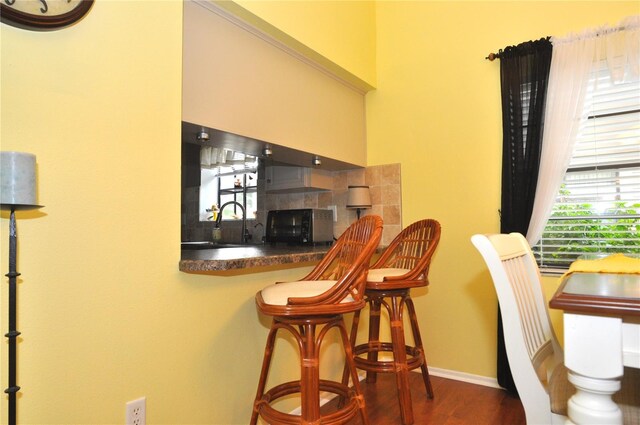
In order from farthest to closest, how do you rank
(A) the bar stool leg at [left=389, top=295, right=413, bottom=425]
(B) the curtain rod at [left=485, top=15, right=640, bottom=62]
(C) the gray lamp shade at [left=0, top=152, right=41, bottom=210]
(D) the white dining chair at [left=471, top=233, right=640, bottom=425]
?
(B) the curtain rod at [left=485, top=15, right=640, bottom=62], (A) the bar stool leg at [left=389, top=295, right=413, bottom=425], (D) the white dining chair at [left=471, top=233, right=640, bottom=425], (C) the gray lamp shade at [left=0, top=152, right=41, bottom=210]

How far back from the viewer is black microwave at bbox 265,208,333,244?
108 inches

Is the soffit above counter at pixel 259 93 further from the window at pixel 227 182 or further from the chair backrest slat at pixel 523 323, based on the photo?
the chair backrest slat at pixel 523 323

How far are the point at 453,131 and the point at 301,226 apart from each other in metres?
1.28

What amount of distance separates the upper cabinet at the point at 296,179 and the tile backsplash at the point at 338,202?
0.33 ft

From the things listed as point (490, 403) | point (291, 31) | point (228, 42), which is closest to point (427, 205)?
point (490, 403)

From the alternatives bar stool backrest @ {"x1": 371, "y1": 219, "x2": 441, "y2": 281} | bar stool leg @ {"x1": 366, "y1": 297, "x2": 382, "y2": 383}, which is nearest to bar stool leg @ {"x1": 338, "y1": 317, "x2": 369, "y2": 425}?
bar stool leg @ {"x1": 366, "y1": 297, "x2": 382, "y2": 383}

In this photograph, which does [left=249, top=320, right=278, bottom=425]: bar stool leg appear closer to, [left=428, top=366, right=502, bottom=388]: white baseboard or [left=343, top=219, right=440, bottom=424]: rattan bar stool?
[left=343, top=219, right=440, bottom=424]: rattan bar stool

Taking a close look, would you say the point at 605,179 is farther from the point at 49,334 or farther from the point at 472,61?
the point at 49,334

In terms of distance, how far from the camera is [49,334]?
3.76 feet

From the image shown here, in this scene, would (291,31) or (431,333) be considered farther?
(431,333)

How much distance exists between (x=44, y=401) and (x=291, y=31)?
1.98m

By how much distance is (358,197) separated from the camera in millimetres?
2877

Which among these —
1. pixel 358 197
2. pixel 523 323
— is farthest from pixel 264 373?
pixel 358 197

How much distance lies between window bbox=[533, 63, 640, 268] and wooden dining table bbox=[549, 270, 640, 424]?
1650 millimetres
